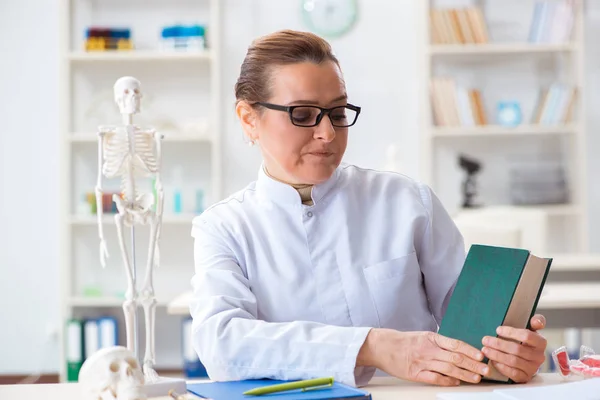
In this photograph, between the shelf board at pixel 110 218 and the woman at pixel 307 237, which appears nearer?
the woman at pixel 307 237

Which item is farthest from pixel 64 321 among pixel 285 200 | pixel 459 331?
pixel 459 331

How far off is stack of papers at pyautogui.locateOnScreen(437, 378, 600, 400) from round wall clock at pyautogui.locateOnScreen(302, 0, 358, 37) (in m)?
3.88

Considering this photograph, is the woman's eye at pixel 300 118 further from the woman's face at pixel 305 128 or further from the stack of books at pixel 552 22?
the stack of books at pixel 552 22

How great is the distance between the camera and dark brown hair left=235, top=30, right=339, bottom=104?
1579 millimetres

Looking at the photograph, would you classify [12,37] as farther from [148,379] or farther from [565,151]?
[148,379]

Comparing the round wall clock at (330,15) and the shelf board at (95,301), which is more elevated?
the round wall clock at (330,15)

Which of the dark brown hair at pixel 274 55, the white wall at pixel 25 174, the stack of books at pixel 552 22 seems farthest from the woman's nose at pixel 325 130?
the white wall at pixel 25 174

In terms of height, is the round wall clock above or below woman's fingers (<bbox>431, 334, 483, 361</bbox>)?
above

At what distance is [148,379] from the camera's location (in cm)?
133

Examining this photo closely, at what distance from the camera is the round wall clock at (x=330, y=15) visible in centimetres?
492

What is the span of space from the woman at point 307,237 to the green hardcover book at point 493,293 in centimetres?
17

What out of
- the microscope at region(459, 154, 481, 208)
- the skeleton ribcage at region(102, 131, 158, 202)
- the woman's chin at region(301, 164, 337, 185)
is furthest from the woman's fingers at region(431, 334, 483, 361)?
the microscope at region(459, 154, 481, 208)

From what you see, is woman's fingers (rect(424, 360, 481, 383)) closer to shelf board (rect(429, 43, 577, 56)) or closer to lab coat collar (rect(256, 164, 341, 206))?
lab coat collar (rect(256, 164, 341, 206))

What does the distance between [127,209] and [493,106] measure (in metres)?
3.69
